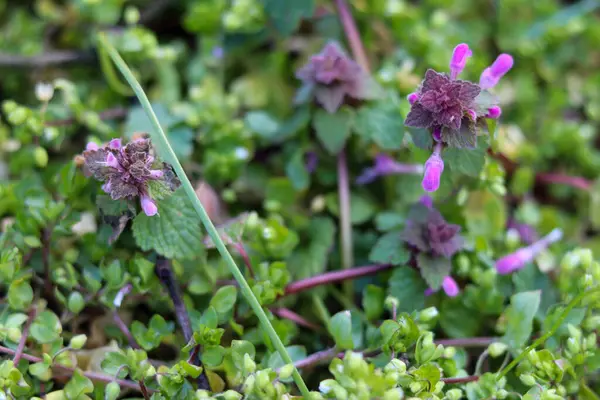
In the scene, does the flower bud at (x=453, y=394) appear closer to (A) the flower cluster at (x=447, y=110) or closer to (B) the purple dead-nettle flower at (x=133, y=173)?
(A) the flower cluster at (x=447, y=110)

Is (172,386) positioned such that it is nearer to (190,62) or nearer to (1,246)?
(1,246)

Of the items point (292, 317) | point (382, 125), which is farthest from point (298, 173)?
point (292, 317)

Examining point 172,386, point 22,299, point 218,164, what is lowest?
point 172,386

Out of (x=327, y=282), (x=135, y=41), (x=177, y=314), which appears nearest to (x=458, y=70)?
(x=327, y=282)

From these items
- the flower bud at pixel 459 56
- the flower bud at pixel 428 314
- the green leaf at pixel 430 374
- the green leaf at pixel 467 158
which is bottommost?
the green leaf at pixel 430 374

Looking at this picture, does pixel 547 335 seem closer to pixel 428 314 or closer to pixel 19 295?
pixel 428 314

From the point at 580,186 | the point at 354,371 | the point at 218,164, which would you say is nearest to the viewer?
the point at 354,371

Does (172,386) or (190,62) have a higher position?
(190,62)

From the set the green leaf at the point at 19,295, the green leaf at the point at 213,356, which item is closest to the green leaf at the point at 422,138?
the green leaf at the point at 213,356
